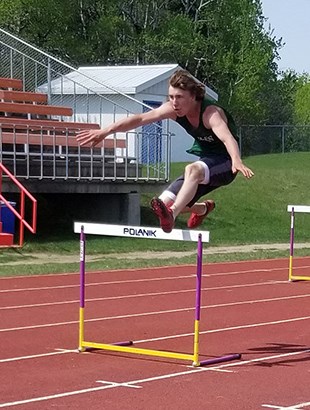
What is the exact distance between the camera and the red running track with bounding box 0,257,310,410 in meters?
8.24

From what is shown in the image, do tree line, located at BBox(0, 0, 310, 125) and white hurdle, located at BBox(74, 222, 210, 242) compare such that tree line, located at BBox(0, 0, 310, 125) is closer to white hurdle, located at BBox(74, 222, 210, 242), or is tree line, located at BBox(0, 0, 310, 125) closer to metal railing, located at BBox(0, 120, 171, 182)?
metal railing, located at BBox(0, 120, 171, 182)

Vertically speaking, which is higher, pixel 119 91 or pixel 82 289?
pixel 119 91

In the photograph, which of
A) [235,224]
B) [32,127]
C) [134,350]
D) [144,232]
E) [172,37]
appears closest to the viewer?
[144,232]

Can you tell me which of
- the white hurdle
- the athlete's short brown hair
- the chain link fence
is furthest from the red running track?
the chain link fence

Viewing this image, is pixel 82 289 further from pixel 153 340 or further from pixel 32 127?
pixel 32 127

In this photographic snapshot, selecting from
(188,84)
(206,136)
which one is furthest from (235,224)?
(188,84)

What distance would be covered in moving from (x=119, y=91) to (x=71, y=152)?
725 centimetres

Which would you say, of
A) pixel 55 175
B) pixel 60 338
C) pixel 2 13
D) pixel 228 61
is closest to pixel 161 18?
pixel 228 61

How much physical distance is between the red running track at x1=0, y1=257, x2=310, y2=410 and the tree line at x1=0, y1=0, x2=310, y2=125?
26.9 metres

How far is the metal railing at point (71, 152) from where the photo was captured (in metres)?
21.1

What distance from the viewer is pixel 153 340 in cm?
1094

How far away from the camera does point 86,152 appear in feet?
73.9

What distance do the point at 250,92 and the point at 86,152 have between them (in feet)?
95.7

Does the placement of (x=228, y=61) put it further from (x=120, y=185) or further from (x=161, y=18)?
(x=120, y=185)
